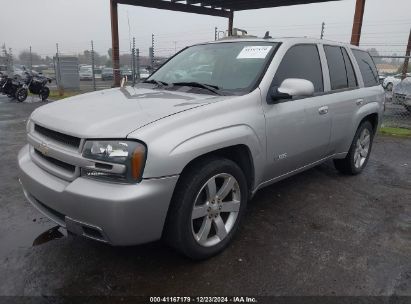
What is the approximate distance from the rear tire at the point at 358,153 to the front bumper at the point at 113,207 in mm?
3211

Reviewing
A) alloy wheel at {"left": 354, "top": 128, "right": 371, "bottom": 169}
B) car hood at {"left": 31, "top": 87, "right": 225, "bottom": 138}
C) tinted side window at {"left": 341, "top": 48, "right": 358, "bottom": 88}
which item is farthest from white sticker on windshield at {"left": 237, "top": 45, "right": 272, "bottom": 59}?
alloy wheel at {"left": 354, "top": 128, "right": 371, "bottom": 169}

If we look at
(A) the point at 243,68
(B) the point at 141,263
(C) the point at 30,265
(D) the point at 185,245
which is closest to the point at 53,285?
(C) the point at 30,265

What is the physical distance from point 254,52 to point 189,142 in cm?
152

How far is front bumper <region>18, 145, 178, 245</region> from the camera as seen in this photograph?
226 cm

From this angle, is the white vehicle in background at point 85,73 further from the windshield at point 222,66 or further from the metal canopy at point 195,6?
the windshield at point 222,66

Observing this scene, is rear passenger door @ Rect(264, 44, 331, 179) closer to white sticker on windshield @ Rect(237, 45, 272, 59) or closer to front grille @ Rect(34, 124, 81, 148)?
white sticker on windshield @ Rect(237, 45, 272, 59)

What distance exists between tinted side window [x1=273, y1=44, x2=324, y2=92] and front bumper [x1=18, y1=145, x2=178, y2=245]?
5.40 feet

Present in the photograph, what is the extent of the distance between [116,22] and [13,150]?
28.6 feet

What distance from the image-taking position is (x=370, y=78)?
507 cm

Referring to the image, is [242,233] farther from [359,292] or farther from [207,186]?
[359,292]

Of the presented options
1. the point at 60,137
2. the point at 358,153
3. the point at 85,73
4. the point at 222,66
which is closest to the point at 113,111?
the point at 60,137

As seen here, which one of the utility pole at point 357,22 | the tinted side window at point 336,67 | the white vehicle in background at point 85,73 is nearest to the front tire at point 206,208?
the tinted side window at point 336,67

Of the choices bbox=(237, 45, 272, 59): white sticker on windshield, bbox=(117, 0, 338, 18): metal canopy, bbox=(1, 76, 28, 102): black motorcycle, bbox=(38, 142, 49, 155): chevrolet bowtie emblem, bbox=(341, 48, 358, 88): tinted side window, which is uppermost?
bbox=(117, 0, 338, 18): metal canopy

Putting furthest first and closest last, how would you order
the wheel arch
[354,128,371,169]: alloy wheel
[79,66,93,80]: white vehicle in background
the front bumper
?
[79,66,93,80]: white vehicle in background
[354,128,371,169]: alloy wheel
the wheel arch
the front bumper
